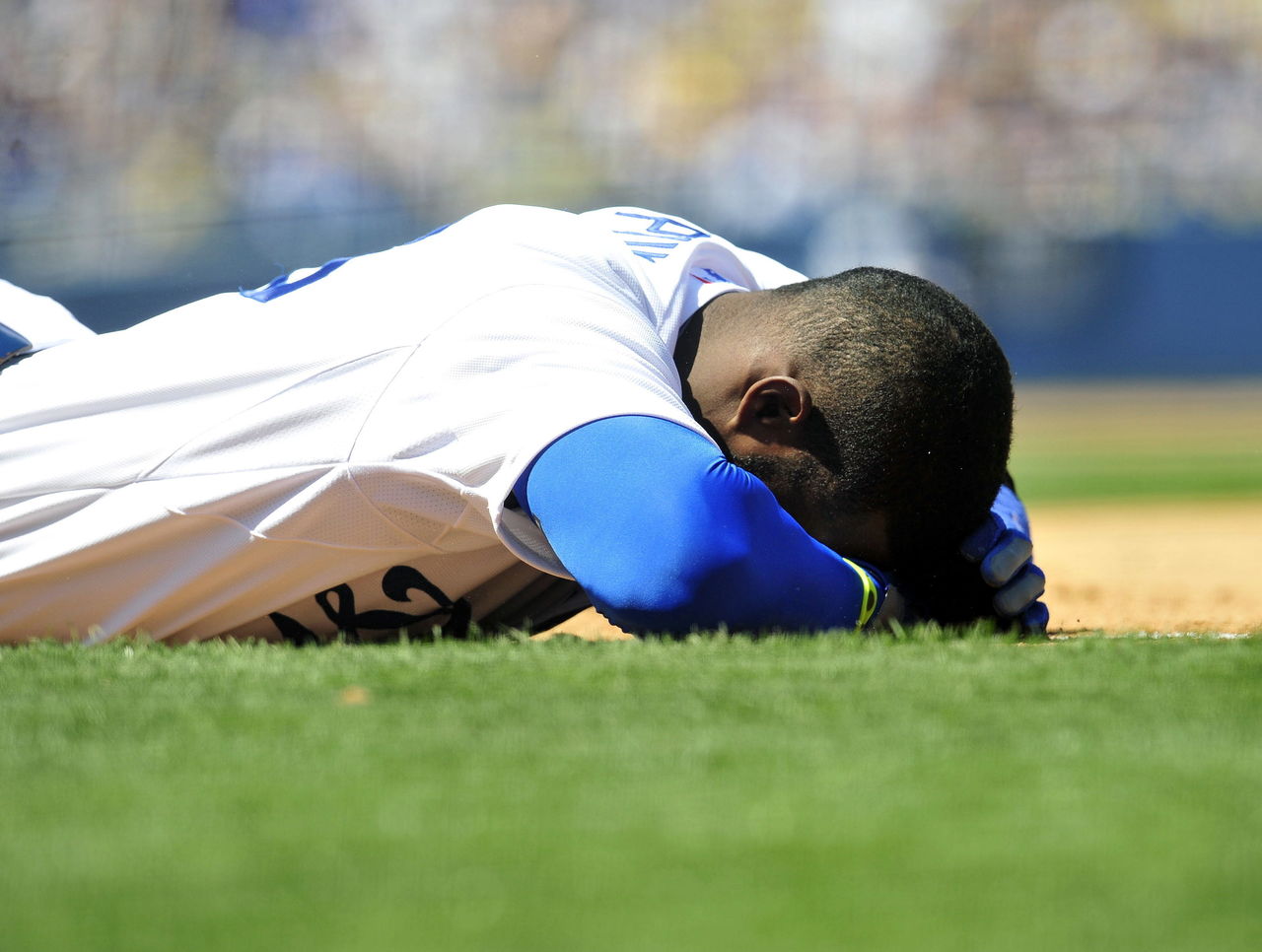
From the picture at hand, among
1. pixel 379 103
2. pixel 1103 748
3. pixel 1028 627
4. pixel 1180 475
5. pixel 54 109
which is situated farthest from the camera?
pixel 379 103

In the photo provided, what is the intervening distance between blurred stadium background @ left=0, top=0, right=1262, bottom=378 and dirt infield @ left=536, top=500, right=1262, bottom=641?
17.1 feet

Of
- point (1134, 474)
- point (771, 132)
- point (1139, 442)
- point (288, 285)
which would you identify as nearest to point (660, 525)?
point (288, 285)

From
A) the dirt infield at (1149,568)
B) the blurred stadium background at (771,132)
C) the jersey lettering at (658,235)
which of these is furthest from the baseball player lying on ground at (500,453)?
the blurred stadium background at (771,132)

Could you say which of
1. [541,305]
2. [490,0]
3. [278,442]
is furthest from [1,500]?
[490,0]

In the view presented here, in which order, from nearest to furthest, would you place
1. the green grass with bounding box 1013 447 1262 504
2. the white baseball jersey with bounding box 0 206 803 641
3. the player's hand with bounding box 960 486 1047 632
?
the white baseball jersey with bounding box 0 206 803 641 < the player's hand with bounding box 960 486 1047 632 < the green grass with bounding box 1013 447 1262 504

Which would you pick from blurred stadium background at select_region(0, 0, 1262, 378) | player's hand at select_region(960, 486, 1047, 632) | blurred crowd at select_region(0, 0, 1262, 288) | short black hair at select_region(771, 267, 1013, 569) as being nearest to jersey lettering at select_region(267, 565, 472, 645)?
short black hair at select_region(771, 267, 1013, 569)

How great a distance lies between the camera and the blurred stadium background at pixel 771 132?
39.2 ft

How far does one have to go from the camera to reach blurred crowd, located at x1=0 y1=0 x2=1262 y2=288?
12.1 meters

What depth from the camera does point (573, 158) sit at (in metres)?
12.9

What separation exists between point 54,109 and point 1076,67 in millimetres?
9286

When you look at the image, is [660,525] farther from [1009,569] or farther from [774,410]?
[1009,569]

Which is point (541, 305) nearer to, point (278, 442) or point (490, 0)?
point (278, 442)

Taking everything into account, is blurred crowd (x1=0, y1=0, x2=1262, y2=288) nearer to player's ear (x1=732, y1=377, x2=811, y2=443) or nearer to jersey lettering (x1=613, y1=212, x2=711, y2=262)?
jersey lettering (x1=613, y1=212, x2=711, y2=262)

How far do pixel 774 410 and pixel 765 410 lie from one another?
0.01m
